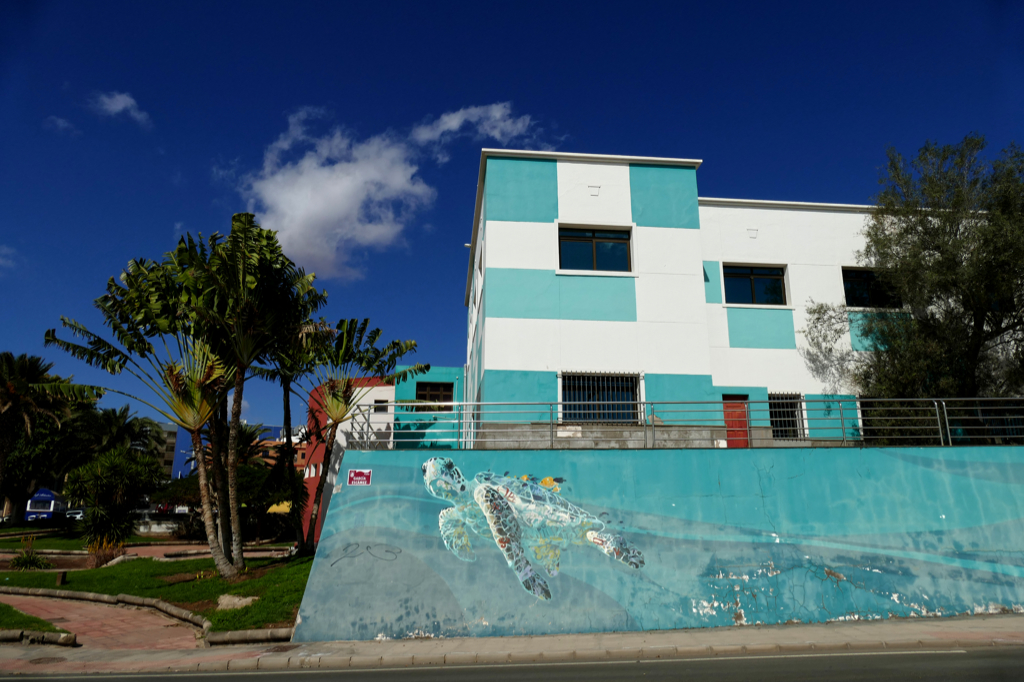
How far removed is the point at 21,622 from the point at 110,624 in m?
1.66

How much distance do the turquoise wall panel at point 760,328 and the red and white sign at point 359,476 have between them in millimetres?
11438

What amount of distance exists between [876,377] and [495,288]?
1145cm

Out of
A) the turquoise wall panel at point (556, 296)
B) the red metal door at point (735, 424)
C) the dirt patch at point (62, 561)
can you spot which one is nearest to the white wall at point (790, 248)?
the red metal door at point (735, 424)

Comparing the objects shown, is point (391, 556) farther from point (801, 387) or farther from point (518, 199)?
point (801, 387)

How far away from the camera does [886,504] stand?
504 inches

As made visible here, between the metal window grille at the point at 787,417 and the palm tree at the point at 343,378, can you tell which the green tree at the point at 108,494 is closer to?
the palm tree at the point at 343,378

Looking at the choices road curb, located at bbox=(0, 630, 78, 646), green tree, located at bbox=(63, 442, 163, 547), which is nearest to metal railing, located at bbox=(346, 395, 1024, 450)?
road curb, located at bbox=(0, 630, 78, 646)

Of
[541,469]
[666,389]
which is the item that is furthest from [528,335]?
[541,469]

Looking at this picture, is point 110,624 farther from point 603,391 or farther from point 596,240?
point 596,240

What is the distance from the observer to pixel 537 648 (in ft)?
34.3

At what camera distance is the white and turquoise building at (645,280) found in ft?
56.0

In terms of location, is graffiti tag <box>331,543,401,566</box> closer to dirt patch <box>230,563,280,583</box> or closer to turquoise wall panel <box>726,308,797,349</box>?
dirt patch <box>230,563,280,583</box>

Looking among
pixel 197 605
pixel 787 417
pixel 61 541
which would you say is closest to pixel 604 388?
pixel 787 417

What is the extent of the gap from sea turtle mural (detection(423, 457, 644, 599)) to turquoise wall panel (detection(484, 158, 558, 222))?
27.5 ft
